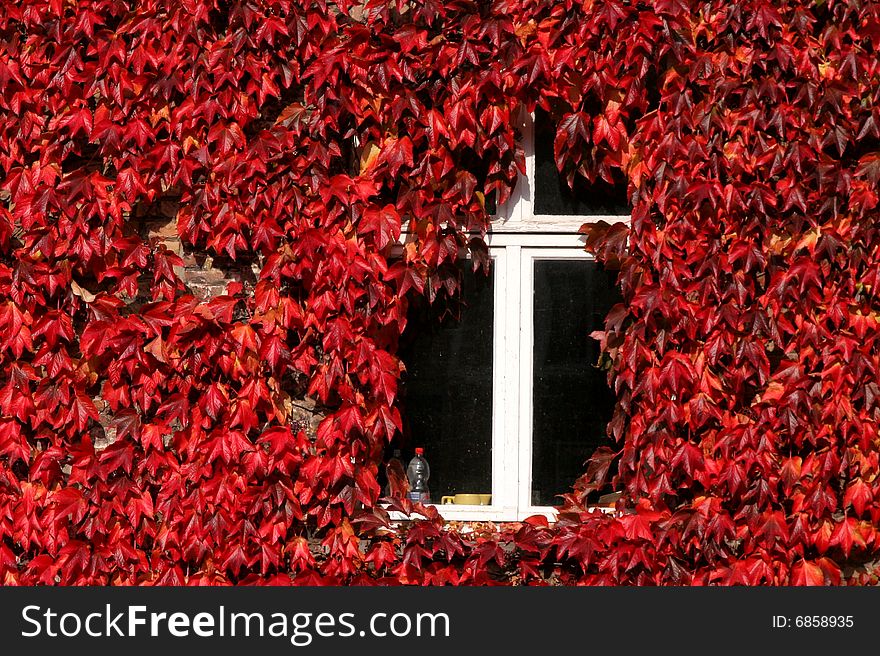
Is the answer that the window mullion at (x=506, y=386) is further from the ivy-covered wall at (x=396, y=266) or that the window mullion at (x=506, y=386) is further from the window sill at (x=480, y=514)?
the ivy-covered wall at (x=396, y=266)

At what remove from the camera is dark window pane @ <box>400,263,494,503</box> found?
3.95 m

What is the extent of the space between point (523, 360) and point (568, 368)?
0.60 feet

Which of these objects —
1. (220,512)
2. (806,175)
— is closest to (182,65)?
(220,512)

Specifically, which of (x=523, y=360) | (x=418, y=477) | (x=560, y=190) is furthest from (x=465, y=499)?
(x=560, y=190)

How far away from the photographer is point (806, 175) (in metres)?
3.74

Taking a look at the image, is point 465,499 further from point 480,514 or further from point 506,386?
point 506,386

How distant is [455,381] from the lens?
3955mm

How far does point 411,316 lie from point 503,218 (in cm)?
52

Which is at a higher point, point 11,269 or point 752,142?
point 752,142

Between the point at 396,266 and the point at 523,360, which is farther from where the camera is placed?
the point at 523,360

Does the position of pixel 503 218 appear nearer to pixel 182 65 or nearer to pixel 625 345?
pixel 625 345

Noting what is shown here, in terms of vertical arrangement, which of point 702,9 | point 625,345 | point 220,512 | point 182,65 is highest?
point 702,9

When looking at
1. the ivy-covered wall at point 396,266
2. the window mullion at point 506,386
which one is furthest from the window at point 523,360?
the ivy-covered wall at point 396,266

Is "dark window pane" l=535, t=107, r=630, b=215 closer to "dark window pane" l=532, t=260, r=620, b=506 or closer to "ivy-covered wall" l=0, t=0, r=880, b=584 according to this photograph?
"ivy-covered wall" l=0, t=0, r=880, b=584
